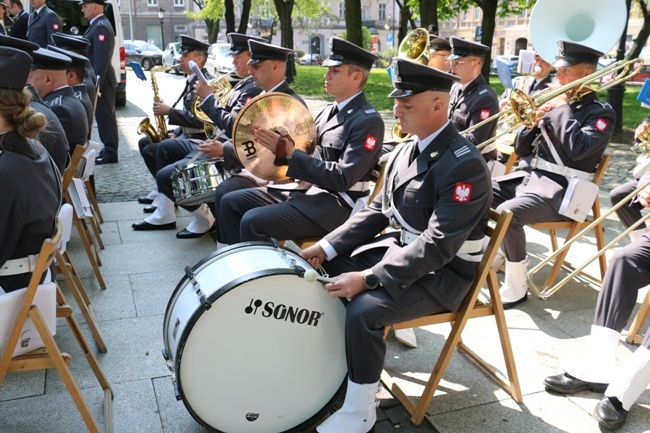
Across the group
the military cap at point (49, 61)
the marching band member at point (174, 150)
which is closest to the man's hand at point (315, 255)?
the military cap at point (49, 61)

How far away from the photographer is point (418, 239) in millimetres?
3068

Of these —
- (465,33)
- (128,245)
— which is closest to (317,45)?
(465,33)

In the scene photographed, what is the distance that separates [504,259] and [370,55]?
74.2 inches

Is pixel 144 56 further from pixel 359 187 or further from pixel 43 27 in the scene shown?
pixel 359 187

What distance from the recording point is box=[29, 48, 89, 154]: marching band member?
16.0 feet

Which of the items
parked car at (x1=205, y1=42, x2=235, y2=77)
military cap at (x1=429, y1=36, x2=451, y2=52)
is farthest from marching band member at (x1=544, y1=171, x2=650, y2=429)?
parked car at (x1=205, y1=42, x2=235, y2=77)

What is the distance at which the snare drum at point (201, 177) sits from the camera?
16.9ft

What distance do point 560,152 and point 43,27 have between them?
22.9 ft

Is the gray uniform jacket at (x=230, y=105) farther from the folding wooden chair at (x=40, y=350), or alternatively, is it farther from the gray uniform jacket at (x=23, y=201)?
the folding wooden chair at (x=40, y=350)

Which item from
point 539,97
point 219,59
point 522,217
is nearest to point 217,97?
point 539,97

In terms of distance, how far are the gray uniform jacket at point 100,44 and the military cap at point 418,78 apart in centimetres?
649

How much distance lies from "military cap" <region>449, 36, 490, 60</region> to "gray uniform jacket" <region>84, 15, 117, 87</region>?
5.04 meters

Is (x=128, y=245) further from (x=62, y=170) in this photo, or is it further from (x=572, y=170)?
(x=572, y=170)

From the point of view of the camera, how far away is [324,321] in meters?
2.95
